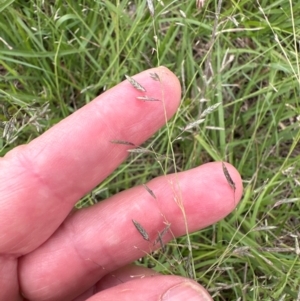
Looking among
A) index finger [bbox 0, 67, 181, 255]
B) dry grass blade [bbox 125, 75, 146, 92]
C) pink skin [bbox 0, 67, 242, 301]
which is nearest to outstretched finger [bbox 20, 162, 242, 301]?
pink skin [bbox 0, 67, 242, 301]

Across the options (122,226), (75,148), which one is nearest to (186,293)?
(122,226)

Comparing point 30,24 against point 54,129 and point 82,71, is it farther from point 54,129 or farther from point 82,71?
point 54,129

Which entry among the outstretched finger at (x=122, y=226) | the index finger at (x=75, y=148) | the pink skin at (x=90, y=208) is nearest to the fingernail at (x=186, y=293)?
the pink skin at (x=90, y=208)

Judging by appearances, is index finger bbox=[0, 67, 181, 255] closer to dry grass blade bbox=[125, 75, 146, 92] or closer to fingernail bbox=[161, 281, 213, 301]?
dry grass blade bbox=[125, 75, 146, 92]

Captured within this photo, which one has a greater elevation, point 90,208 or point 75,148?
point 75,148

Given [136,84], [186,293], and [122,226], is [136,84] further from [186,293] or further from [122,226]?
[186,293]

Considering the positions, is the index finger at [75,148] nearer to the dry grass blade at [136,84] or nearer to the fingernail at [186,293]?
the dry grass blade at [136,84]

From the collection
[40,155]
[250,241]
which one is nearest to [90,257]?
→ [40,155]
